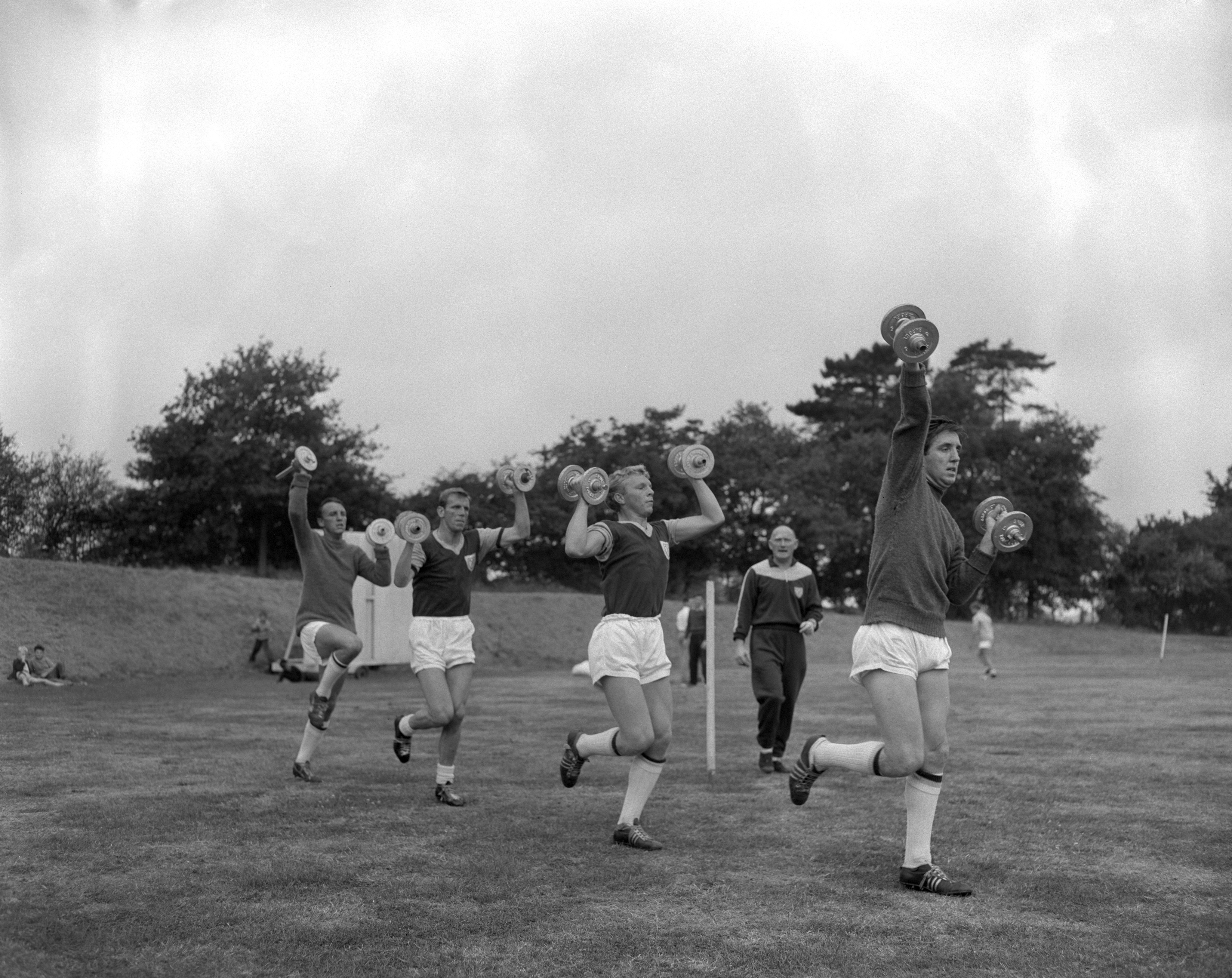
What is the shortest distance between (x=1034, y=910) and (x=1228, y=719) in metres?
12.6

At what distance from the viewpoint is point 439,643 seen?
956cm

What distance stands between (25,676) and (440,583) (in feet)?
60.9

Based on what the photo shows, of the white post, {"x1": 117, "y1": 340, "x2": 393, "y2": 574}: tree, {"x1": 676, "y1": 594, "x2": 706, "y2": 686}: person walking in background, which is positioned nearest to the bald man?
the white post

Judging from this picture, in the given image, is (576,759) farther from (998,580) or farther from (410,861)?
(998,580)

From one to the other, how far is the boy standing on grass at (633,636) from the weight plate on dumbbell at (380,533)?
2739mm

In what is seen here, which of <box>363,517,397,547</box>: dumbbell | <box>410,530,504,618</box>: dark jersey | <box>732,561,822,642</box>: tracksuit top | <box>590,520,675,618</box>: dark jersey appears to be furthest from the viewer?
<box>732,561,822,642</box>: tracksuit top

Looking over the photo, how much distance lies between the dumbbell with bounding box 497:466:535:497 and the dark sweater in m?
3.17

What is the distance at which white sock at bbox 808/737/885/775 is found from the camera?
6434 millimetres

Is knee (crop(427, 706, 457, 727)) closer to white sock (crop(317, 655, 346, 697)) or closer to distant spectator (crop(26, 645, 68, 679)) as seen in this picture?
white sock (crop(317, 655, 346, 697))

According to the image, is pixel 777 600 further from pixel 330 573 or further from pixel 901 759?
pixel 901 759

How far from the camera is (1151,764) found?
11.8 metres

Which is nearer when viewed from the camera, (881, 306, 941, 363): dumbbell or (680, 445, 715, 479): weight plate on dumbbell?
(881, 306, 941, 363): dumbbell

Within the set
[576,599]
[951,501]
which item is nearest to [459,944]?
[576,599]

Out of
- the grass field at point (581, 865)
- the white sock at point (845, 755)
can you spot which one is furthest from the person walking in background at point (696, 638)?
the white sock at point (845, 755)
